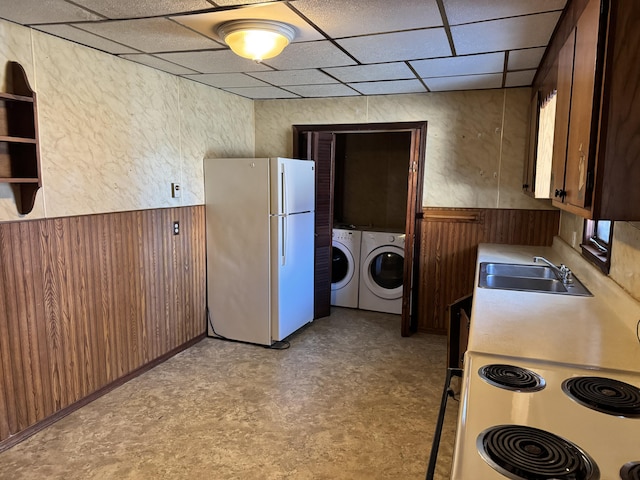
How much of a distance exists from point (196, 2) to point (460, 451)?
2.01 metres

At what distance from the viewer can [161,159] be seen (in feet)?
11.2

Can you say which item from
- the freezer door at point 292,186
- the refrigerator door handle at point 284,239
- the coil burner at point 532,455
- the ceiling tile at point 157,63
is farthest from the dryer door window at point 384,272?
the coil burner at point 532,455

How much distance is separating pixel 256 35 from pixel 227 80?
4.86 feet

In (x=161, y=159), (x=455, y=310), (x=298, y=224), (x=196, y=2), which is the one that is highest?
(x=196, y=2)

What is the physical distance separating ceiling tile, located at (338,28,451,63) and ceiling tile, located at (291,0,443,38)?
0.35 ft

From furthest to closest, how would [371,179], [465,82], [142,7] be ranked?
[371,179] < [465,82] < [142,7]

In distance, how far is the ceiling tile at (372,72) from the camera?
3.08 meters

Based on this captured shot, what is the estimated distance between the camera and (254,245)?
3822 mm

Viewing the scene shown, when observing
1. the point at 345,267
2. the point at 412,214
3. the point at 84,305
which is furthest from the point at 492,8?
the point at 345,267

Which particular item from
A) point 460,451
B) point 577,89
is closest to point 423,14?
point 577,89

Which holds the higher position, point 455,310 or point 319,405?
point 455,310

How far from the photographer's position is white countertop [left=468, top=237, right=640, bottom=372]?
1604 mm

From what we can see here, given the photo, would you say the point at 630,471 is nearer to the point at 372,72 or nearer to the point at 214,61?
the point at 372,72

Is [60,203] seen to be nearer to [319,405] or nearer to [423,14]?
[319,405]
